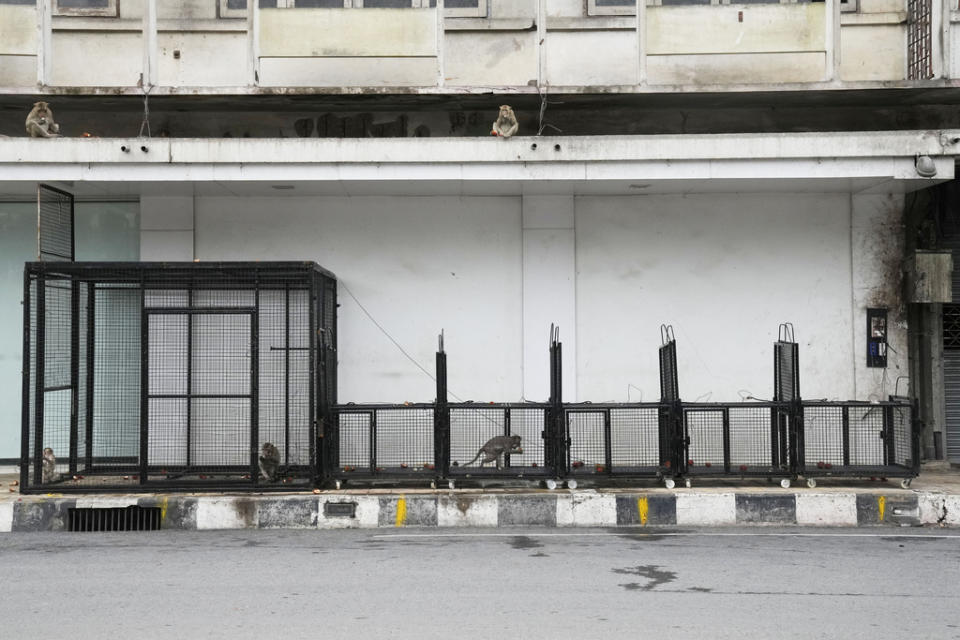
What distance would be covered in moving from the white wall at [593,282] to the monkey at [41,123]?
2067 millimetres

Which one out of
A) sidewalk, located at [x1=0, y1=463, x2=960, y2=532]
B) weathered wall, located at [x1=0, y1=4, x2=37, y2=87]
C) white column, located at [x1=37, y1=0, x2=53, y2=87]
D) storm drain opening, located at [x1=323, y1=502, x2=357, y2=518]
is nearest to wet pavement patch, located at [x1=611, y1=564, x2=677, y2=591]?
sidewalk, located at [x1=0, y1=463, x2=960, y2=532]

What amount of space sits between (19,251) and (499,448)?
284 inches

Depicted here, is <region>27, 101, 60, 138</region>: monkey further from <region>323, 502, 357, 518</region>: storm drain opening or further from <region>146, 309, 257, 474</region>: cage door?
<region>323, 502, 357, 518</region>: storm drain opening

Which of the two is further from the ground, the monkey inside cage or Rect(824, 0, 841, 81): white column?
Rect(824, 0, 841, 81): white column

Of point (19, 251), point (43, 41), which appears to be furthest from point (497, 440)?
point (43, 41)

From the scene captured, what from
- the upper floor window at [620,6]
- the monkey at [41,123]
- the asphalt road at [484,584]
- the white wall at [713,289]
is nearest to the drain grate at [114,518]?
the asphalt road at [484,584]

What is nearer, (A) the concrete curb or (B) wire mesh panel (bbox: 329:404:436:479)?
(A) the concrete curb

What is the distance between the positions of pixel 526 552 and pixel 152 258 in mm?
6993

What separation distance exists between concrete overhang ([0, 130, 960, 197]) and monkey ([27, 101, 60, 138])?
0.22 metres

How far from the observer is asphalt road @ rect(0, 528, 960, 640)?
19.9 ft

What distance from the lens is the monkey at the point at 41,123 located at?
1136 cm

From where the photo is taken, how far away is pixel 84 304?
12.6 metres

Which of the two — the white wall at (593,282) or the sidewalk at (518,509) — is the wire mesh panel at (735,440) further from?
the white wall at (593,282)

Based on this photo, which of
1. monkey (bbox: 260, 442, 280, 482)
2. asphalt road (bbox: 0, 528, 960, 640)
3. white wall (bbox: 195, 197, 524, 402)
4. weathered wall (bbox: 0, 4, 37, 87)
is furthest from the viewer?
white wall (bbox: 195, 197, 524, 402)
